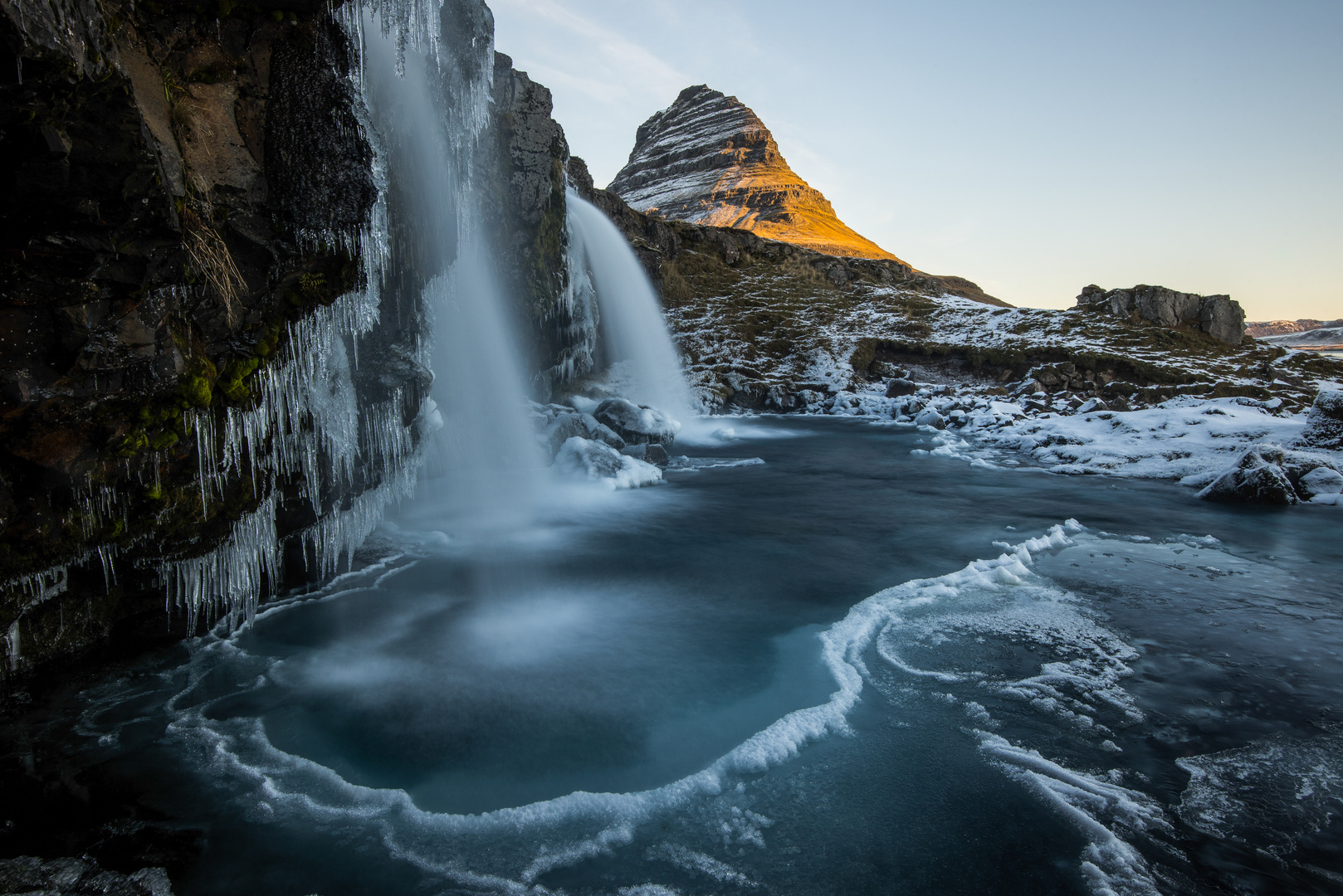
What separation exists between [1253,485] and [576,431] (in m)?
16.2

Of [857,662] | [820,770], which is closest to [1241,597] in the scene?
[857,662]

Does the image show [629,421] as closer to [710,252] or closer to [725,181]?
[710,252]

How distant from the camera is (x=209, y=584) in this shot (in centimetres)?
652

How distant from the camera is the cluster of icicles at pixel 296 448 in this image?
5652 mm

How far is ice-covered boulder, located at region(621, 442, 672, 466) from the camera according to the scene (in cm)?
1819

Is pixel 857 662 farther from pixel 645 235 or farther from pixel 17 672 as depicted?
pixel 645 235

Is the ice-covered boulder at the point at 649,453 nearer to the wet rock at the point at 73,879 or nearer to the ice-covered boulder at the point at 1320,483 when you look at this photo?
the wet rock at the point at 73,879

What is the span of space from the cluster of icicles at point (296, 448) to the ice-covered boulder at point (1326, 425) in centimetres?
2177

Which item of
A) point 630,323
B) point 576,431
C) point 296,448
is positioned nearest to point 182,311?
point 296,448

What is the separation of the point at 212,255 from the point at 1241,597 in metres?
12.7

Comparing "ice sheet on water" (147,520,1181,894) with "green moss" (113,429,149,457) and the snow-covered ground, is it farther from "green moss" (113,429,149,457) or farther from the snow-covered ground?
the snow-covered ground

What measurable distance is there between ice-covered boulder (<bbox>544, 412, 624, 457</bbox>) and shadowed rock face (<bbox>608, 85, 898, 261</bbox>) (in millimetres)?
76250

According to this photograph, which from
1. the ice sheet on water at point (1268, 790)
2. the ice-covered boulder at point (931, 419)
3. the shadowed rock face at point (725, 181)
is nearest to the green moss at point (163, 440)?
the ice sheet on water at point (1268, 790)

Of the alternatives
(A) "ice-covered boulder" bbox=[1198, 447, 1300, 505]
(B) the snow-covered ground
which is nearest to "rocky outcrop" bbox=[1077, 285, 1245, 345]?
(B) the snow-covered ground
